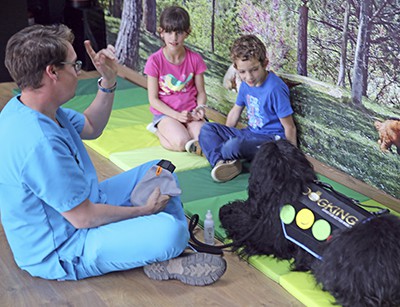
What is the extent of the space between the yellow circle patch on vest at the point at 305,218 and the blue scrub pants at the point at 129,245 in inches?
17.1

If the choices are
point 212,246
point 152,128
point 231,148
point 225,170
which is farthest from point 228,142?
point 212,246

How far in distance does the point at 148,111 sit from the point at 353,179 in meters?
1.56

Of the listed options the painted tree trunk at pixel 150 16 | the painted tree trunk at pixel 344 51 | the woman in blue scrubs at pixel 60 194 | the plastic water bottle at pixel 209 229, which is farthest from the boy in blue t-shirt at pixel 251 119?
the painted tree trunk at pixel 150 16

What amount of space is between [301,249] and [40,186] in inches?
39.8

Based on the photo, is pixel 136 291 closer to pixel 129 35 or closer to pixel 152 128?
pixel 152 128

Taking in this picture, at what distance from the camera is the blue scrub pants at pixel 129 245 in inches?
96.8

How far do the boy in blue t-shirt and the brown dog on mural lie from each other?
20.3 inches

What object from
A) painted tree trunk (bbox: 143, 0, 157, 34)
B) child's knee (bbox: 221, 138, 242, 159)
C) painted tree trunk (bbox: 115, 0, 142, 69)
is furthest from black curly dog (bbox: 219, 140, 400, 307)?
painted tree trunk (bbox: 115, 0, 142, 69)

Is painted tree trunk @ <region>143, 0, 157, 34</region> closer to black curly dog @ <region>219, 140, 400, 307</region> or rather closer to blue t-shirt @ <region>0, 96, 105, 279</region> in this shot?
black curly dog @ <region>219, 140, 400, 307</region>

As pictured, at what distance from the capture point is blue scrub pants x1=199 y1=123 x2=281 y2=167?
3.51 meters

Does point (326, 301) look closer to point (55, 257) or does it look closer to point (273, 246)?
point (273, 246)

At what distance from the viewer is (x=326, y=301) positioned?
2.40m

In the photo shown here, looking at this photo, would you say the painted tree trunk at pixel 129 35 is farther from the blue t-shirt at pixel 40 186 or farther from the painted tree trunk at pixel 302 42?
the blue t-shirt at pixel 40 186

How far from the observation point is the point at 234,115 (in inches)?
149
